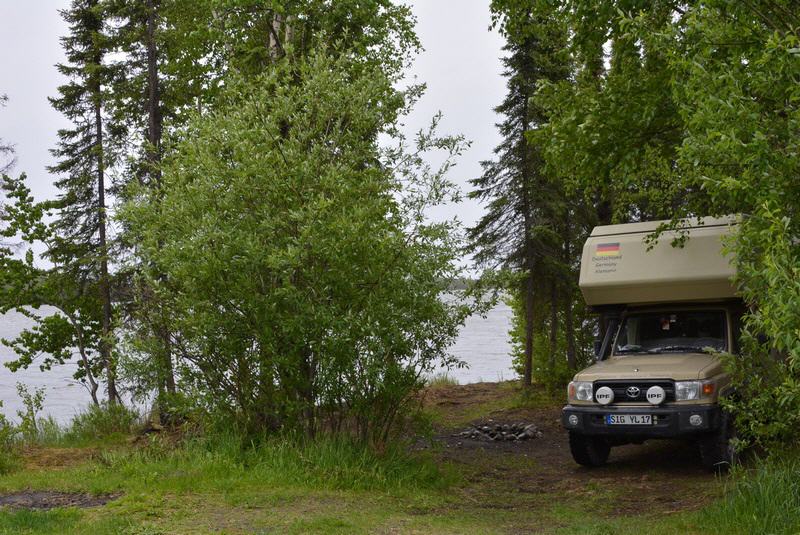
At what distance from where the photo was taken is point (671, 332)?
12.3 metres

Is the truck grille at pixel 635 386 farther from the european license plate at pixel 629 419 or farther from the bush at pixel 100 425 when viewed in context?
the bush at pixel 100 425

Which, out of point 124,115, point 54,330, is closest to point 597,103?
point 124,115

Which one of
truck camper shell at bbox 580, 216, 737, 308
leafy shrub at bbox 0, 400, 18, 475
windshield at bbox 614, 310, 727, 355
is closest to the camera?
truck camper shell at bbox 580, 216, 737, 308

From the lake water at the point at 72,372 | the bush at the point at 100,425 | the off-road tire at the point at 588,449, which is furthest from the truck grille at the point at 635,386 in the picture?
the bush at the point at 100,425

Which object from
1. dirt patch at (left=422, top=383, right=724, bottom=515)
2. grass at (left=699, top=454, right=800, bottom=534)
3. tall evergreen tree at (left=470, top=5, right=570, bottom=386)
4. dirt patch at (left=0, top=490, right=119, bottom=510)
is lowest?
dirt patch at (left=422, top=383, right=724, bottom=515)

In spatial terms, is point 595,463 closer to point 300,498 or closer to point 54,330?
point 300,498

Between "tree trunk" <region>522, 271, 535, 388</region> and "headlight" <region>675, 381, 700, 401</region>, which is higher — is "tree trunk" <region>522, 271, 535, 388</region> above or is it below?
above

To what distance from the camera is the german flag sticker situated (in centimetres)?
1243

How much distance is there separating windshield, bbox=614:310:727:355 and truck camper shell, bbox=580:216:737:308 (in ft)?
0.95

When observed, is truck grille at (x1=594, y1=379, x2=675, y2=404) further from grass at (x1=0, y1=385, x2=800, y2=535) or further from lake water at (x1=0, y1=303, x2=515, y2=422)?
lake water at (x1=0, y1=303, x2=515, y2=422)

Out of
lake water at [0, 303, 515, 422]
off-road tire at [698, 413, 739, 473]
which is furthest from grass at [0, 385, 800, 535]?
lake water at [0, 303, 515, 422]

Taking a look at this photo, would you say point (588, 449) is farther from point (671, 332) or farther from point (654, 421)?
point (671, 332)

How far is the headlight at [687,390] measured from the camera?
10680 millimetres

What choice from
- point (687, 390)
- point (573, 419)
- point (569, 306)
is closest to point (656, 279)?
point (687, 390)
